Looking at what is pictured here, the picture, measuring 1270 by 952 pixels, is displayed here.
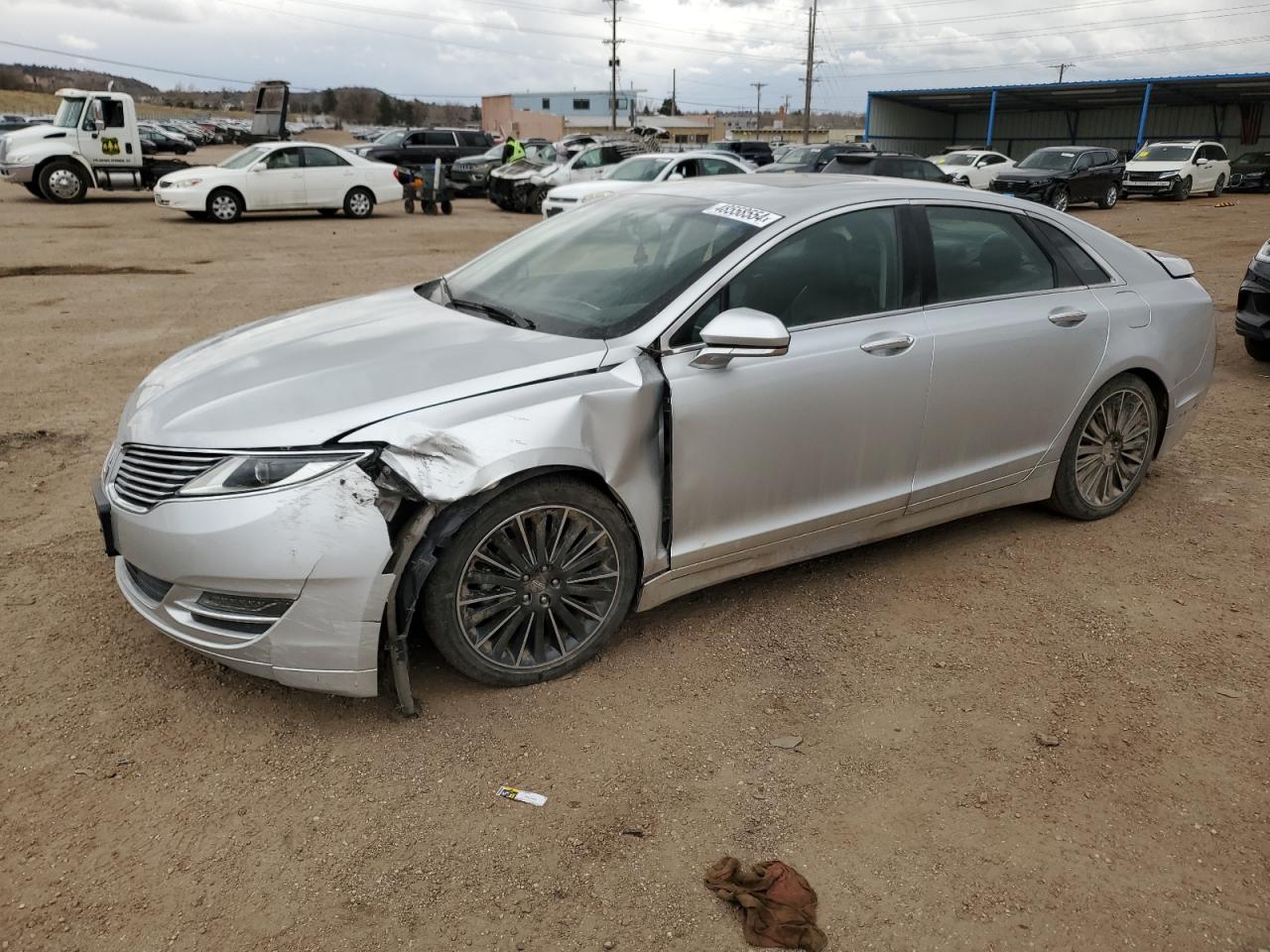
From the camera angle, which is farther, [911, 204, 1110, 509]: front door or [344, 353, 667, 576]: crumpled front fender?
[911, 204, 1110, 509]: front door

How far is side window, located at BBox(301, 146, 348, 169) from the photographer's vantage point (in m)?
19.1

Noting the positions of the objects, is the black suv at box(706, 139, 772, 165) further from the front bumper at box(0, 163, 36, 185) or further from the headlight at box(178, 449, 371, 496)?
the headlight at box(178, 449, 371, 496)

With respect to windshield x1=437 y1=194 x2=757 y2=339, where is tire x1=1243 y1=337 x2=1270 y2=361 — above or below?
below

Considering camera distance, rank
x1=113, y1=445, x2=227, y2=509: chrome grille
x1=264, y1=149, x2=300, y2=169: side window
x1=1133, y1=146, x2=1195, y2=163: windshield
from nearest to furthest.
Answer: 1. x1=113, y1=445, x2=227, y2=509: chrome grille
2. x1=264, y1=149, x2=300, y2=169: side window
3. x1=1133, y1=146, x2=1195, y2=163: windshield

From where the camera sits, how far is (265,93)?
2444 centimetres

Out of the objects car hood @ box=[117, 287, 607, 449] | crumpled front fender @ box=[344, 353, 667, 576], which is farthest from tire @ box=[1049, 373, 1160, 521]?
car hood @ box=[117, 287, 607, 449]

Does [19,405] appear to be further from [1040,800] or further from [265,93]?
[265,93]

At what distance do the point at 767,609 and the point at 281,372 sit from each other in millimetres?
2033

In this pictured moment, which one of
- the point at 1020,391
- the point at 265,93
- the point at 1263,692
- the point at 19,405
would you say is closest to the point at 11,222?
the point at 265,93

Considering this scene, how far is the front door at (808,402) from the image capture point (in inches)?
134

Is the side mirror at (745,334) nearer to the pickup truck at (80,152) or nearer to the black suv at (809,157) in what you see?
the black suv at (809,157)

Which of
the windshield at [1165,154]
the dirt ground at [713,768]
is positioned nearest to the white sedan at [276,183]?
the dirt ground at [713,768]

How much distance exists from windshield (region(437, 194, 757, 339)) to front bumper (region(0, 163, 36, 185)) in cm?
1981

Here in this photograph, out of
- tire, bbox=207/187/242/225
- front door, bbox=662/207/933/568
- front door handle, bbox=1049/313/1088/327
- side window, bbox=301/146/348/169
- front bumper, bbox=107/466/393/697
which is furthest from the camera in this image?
side window, bbox=301/146/348/169
